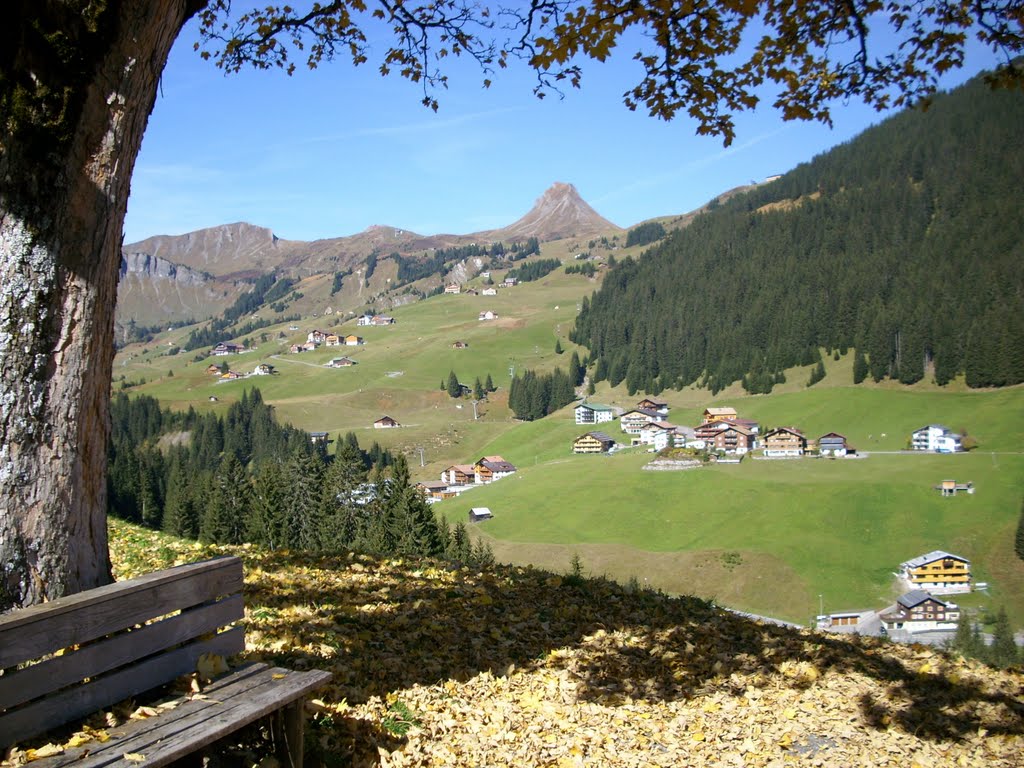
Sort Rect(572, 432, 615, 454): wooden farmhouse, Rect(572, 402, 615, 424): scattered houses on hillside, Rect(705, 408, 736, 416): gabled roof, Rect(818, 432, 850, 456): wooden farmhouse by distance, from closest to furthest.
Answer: Rect(818, 432, 850, 456): wooden farmhouse, Rect(572, 432, 615, 454): wooden farmhouse, Rect(705, 408, 736, 416): gabled roof, Rect(572, 402, 615, 424): scattered houses on hillside

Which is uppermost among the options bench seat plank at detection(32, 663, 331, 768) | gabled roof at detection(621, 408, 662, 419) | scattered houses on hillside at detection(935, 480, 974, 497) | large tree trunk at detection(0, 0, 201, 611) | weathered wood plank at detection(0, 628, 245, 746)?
large tree trunk at detection(0, 0, 201, 611)

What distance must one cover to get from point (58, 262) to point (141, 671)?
2.77m

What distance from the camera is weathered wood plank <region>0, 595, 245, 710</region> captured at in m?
3.90

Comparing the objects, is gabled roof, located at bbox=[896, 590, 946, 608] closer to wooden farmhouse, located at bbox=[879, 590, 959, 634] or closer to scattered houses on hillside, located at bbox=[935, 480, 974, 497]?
wooden farmhouse, located at bbox=[879, 590, 959, 634]

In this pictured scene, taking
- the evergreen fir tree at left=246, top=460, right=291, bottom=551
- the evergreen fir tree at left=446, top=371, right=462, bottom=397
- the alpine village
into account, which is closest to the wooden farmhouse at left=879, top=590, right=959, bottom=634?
the alpine village

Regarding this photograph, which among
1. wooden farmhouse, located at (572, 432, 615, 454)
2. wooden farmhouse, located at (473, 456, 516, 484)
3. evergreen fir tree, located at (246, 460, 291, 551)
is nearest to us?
evergreen fir tree, located at (246, 460, 291, 551)

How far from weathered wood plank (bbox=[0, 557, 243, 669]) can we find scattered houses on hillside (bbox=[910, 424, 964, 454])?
12230cm

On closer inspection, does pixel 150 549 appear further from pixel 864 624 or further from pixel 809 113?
pixel 864 624

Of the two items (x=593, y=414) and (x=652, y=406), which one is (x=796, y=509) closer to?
(x=652, y=406)

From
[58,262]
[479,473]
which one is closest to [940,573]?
[479,473]

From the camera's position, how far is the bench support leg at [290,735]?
4.67 meters

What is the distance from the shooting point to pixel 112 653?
14.4 feet

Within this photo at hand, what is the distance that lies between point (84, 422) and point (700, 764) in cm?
570

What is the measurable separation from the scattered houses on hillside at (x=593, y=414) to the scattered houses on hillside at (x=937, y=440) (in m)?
63.7
